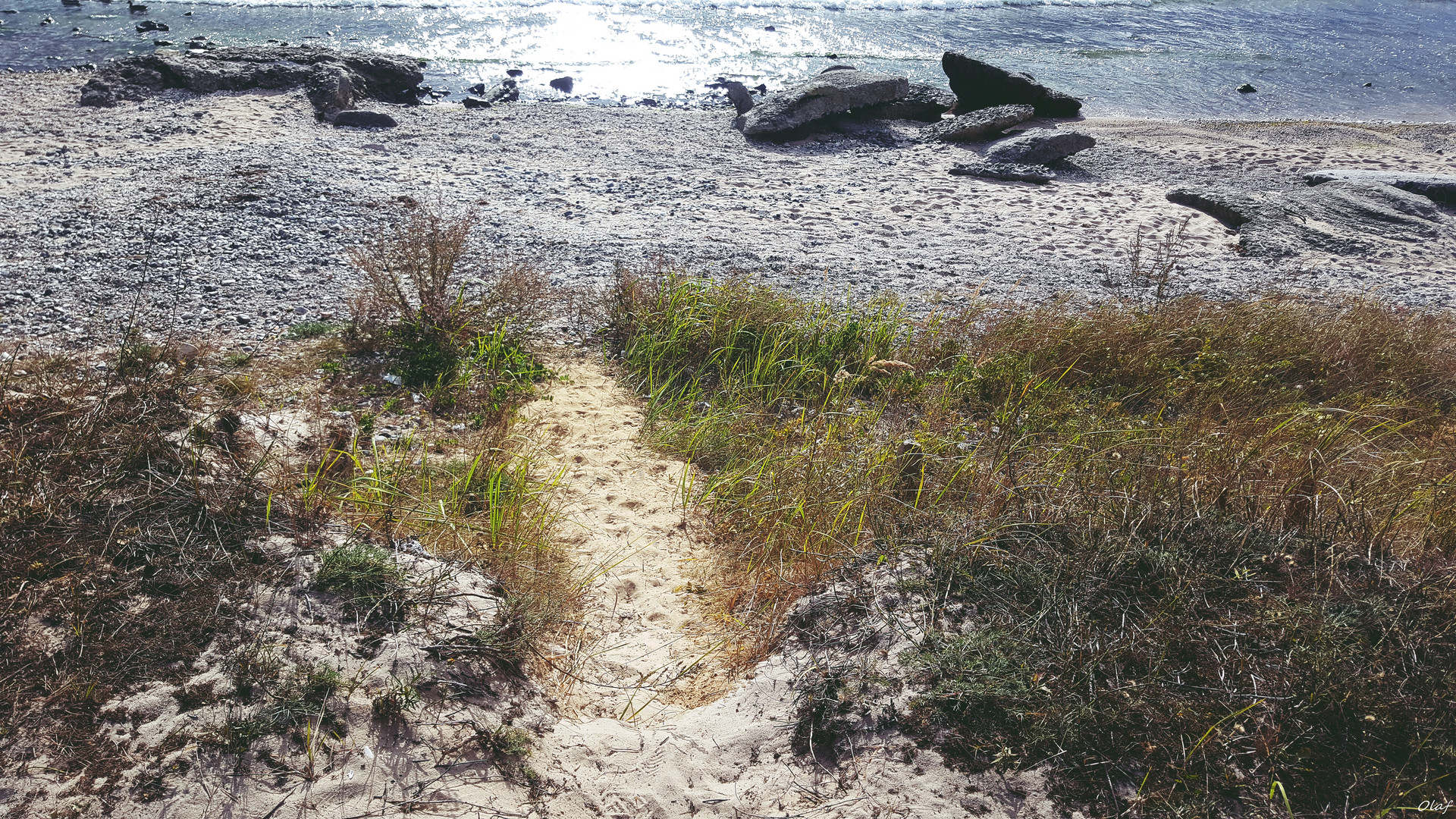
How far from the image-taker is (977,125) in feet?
43.1

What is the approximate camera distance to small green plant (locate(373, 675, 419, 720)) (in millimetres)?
2928

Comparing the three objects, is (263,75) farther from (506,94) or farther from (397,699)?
(397,699)

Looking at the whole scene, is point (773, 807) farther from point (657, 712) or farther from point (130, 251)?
point (130, 251)

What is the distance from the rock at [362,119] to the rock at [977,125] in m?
8.98

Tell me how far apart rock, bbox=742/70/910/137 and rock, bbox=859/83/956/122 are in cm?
18

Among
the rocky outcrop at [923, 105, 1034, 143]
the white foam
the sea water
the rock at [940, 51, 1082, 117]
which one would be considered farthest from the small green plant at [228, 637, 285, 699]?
the white foam

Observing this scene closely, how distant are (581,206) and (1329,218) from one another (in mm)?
9532

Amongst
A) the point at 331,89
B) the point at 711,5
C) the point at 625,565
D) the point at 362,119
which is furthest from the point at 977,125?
the point at 711,5

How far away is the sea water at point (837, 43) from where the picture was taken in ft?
57.0

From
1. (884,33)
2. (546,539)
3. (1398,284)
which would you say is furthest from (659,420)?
(884,33)

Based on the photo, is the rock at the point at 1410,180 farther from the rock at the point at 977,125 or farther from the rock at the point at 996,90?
the rock at the point at 996,90

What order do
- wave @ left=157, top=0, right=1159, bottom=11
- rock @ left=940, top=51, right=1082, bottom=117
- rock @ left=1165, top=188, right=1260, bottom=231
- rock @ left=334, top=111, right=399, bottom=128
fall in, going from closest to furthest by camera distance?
1. rock @ left=1165, top=188, right=1260, bottom=231
2. rock @ left=334, top=111, right=399, bottom=128
3. rock @ left=940, top=51, right=1082, bottom=117
4. wave @ left=157, top=0, right=1159, bottom=11

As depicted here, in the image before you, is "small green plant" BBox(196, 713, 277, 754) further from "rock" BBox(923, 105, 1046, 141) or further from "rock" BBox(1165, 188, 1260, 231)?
"rock" BBox(923, 105, 1046, 141)

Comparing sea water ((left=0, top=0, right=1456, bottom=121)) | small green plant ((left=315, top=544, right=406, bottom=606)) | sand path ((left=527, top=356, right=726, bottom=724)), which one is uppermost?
sea water ((left=0, top=0, right=1456, bottom=121))
